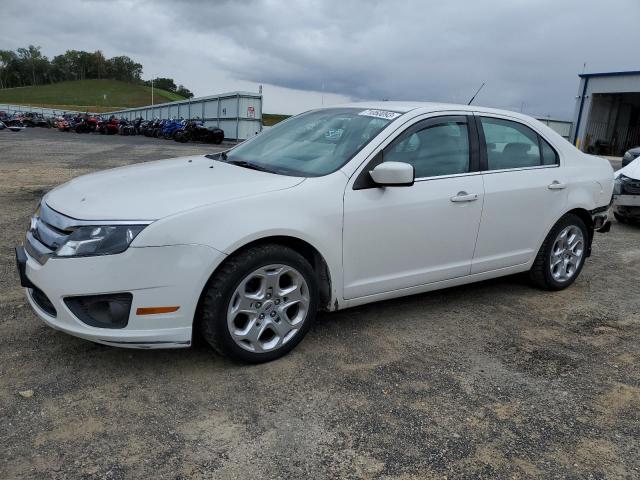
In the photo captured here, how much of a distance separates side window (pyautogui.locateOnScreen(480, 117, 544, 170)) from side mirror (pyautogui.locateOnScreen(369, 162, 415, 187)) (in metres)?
1.09

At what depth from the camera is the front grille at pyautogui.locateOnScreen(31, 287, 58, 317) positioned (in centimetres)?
289

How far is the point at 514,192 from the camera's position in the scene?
4.20 metres

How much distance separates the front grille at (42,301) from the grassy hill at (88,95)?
11664cm

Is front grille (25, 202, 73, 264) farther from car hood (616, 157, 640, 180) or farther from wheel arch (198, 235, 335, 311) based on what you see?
car hood (616, 157, 640, 180)

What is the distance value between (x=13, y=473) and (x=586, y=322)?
393 cm

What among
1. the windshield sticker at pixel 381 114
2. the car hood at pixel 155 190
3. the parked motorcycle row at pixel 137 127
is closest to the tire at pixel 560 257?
the windshield sticker at pixel 381 114

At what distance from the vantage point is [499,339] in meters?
3.81

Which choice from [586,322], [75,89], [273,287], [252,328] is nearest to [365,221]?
[273,287]

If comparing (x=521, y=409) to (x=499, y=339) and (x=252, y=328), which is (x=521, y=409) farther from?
(x=252, y=328)

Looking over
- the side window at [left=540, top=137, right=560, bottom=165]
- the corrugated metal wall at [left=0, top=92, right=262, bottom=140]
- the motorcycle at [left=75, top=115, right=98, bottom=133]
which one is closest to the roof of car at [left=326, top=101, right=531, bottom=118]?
the side window at [left=540, top=137, right=560, bottom=165]

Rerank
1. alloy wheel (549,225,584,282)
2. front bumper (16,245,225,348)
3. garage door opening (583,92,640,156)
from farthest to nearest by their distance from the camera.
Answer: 1. garage door opening (583,92,640,156)
2. alloy wheel (549,225,584,282)
3. front bumper (16,245,225,348)

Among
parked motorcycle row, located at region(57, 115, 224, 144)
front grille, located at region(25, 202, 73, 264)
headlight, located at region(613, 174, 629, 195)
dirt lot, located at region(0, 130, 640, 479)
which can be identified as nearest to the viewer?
dirt lot, located at region(0, 130, 640, 479)

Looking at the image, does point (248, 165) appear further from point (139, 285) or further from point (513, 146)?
point (513, 146)

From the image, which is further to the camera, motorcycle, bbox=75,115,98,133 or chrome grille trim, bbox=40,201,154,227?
motorcycle, bbox=75,115,98,133
